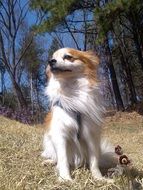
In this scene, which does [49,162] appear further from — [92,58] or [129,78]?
[129,78]

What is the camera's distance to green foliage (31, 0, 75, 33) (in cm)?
1319

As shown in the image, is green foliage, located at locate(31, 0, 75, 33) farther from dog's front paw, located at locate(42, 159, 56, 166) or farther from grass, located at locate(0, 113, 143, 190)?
dog's front paw, located at locate(42, 159, 56, 166)

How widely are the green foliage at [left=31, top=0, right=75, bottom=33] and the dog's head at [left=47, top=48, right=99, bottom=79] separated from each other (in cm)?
949

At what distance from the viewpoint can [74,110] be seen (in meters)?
3.72

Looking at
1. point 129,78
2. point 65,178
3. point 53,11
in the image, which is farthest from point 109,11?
point 65,178

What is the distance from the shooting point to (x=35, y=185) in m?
3.16

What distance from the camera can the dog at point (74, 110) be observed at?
144 inches

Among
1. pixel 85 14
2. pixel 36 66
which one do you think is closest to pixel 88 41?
pixel 85 14

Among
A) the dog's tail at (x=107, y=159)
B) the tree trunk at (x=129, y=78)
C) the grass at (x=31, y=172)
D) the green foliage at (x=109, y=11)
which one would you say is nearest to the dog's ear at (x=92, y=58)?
the dog's tail at (x=107, y=159)

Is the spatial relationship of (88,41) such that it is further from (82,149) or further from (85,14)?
(82,149)

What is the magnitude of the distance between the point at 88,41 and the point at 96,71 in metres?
15.1

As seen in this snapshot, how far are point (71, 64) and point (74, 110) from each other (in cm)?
38

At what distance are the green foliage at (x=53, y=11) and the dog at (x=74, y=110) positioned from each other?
31.3 ft

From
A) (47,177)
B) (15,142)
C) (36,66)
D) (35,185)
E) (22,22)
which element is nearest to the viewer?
(35,185)
